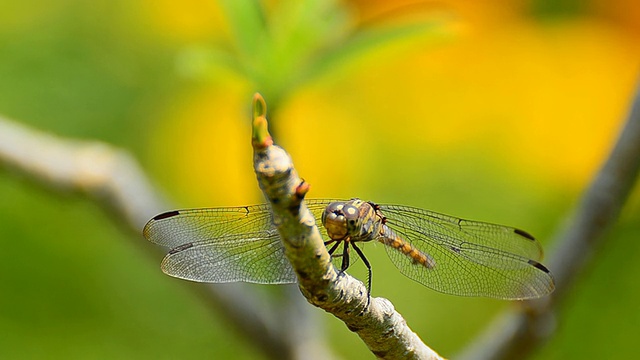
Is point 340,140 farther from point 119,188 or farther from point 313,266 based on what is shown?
point 313,266

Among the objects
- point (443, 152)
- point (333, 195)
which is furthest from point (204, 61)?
point (443, 152)

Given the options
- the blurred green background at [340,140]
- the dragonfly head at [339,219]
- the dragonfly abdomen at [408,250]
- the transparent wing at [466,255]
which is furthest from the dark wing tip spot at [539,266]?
the blurred green background at [340,140]

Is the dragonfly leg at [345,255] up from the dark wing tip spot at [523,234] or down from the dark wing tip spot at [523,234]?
down

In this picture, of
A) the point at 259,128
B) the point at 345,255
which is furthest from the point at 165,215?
the point at 259,128

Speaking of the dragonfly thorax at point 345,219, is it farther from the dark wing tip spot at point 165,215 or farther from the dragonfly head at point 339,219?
the dark wing tip spot at point 165,215

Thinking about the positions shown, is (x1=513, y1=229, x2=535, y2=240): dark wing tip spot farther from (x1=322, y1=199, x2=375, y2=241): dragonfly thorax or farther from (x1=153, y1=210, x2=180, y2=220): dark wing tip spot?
(x1=153, y1=210, x2=180, y2=220): dark wing tip spot

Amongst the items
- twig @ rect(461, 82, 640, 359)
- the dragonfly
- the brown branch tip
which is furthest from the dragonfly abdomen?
the brown branch tip
